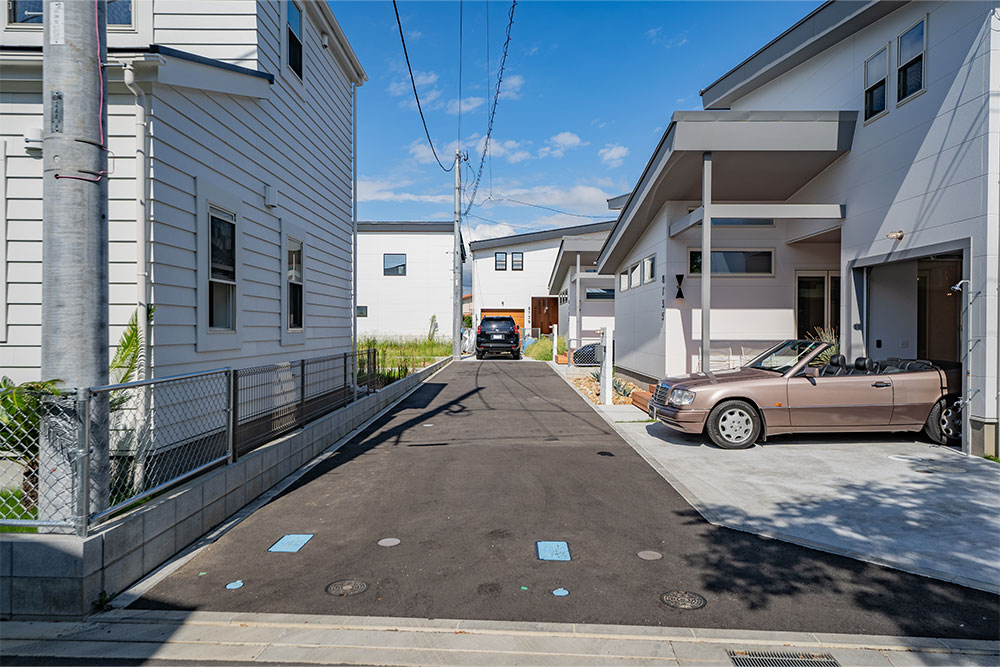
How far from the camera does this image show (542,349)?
27.1 meters

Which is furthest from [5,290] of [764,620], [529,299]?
[529,299]

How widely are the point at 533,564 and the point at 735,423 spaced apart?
465cm

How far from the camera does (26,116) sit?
5641 mm

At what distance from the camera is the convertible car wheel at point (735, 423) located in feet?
25.7

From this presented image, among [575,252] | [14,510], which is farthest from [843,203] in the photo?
[575,252]

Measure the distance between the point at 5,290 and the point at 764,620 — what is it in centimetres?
689

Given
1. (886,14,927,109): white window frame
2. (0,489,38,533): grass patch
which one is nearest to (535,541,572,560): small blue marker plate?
(0,489,38,533): grass patch

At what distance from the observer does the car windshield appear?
8.02 metres

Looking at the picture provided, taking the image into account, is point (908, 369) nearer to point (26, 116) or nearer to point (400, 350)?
point (26, 116)

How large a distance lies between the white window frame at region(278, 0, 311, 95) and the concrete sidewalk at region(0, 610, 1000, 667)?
7448 millimetres

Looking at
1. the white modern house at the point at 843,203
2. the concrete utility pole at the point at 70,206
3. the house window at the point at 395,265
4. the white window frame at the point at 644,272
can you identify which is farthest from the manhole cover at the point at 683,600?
the house window at the point at 395,265

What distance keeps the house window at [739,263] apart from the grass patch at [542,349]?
1352cm

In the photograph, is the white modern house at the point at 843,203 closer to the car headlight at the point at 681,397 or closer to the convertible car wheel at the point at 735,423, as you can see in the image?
the car headlight at the point at 681,397

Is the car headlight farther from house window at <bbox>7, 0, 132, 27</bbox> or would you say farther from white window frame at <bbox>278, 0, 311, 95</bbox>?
house window at <bbox>7, 0, 132, 27</bbox>
